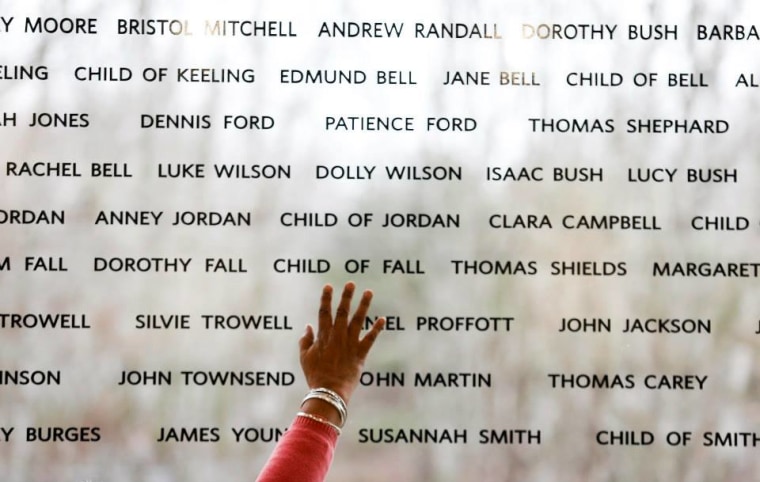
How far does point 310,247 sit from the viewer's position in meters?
1.71

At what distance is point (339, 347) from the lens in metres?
1.16

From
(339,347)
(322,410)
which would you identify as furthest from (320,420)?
(339,347)

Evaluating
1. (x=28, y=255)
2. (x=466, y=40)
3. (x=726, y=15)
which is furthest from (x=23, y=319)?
(x=726, y=15)

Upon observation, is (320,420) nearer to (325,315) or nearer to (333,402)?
(333,402)

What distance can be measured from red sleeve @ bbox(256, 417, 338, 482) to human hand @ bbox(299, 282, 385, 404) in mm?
95

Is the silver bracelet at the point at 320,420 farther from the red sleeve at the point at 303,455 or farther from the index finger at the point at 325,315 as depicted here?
the index finger at the point at 325,315

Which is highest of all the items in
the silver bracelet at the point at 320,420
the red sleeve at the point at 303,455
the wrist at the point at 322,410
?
the wrist at the point at 322,410

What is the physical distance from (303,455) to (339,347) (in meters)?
0.20

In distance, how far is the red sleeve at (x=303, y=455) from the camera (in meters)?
0.96

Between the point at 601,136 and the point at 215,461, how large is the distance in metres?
1.08

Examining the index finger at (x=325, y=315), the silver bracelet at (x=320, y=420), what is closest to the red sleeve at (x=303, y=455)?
the silver bracelet at (x=320, y=420)

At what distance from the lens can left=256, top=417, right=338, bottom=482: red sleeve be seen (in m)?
0.96

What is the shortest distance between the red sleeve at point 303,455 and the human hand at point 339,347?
0.31 ft

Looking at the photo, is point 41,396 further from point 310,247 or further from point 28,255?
point 310,247
